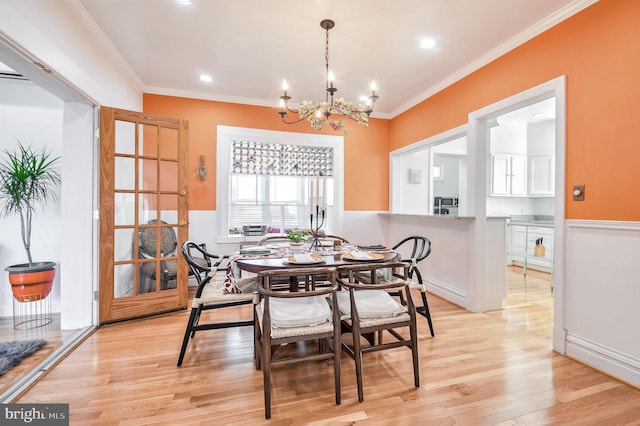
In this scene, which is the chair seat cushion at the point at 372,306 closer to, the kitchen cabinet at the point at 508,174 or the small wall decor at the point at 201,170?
the small wall decor at the point at 201,170

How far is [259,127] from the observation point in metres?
4.43

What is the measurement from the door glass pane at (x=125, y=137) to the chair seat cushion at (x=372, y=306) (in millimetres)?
2638

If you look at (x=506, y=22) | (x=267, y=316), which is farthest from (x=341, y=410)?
(x=506, y=22)

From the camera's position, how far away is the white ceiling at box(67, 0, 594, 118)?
237 centimetres

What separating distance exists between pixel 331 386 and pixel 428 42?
314 cm

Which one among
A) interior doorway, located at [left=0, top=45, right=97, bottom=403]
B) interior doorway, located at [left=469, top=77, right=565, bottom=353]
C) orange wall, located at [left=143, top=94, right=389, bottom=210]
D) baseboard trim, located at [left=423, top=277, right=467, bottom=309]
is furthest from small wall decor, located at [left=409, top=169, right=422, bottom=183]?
interior doorway, located at [left=0, top=45, right=97, bottom=403]

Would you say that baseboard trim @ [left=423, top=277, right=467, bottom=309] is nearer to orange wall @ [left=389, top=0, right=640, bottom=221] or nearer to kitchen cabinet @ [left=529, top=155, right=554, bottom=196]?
orange wall @ [left=389, top=0, right=640, bottom=221]

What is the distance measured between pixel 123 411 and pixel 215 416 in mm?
543

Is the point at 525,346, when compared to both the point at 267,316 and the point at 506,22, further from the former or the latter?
the point at 506,22

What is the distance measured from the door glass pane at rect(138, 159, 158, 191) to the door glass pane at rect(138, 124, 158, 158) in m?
0.09

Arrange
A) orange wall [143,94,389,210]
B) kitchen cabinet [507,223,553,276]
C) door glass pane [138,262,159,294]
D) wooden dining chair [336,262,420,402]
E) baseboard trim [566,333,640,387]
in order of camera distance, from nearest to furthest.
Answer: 1. wooden dining chair [336,262,420,402]
2. baseboard trim [566,333,640,387]
3. door glass pane [138,262,159,294]
4. orange wall [143,94,389,210]
5. kitchen cabinet [507,223,553,276]

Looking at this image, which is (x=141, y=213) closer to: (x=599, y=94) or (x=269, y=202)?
(x=269, y=202)

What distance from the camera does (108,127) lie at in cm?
282

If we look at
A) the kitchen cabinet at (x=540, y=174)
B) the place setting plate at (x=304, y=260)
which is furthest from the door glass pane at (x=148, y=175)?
the kitchen cabinet at (x=540, y=174)
